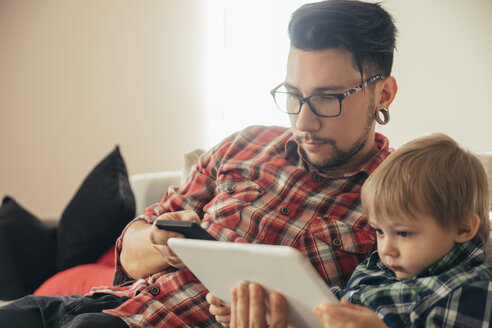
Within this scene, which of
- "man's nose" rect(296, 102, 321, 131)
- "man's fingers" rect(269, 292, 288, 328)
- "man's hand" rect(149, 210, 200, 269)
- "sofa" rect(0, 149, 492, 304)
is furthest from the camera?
"sofa" rect(0, 149, 492, 304)

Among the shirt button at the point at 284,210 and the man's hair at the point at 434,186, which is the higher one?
the man's hair at the point at 434,186

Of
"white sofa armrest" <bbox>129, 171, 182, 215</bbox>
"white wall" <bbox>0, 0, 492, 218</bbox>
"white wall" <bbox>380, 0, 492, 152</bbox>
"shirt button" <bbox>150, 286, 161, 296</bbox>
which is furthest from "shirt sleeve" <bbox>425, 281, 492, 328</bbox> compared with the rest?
"white wall" <bbox>0, 0, 492, 218</bbox>

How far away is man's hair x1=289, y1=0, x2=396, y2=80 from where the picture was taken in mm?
1198

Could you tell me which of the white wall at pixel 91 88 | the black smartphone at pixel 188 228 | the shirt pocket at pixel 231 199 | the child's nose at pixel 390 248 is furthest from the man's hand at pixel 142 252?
the white wall at pixel 91 88

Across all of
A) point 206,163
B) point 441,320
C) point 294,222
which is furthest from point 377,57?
point 441,320

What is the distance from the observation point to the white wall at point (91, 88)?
3.38 meters

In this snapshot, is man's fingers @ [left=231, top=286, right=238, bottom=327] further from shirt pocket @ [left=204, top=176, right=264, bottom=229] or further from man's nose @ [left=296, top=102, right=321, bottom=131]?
man's nose @ [left=296, top=102, right=321, bottom=131]

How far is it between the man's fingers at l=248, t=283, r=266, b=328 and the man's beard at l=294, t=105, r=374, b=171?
486 millimetres

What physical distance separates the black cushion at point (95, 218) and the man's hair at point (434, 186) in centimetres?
118

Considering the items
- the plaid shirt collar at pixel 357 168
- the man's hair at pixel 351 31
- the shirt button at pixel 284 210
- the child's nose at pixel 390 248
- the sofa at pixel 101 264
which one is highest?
the man's hair at pixel 351 31

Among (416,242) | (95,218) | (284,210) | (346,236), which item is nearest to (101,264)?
(95,218)

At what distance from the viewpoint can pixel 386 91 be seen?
1302 millimetres

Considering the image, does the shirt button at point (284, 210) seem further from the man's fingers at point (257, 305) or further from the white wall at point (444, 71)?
the white wall at point (444, 71)

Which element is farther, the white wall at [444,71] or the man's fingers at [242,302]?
the white wall at [444,71]
